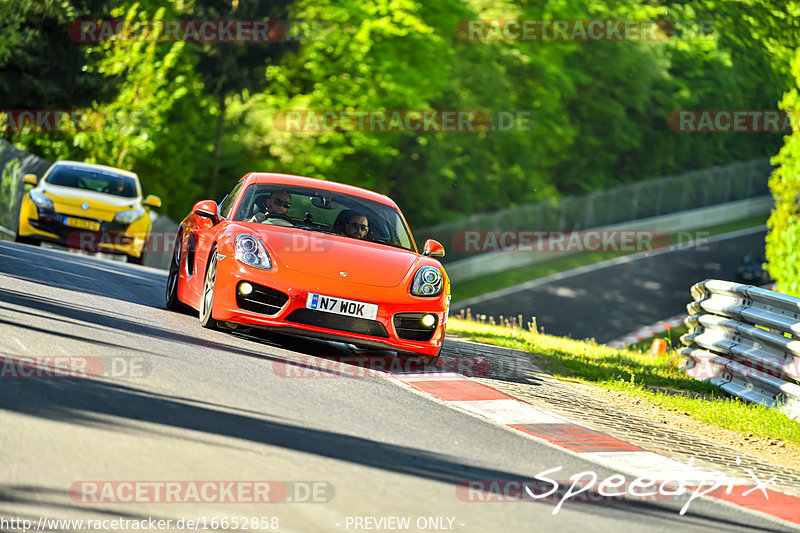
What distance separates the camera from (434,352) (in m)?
9.70

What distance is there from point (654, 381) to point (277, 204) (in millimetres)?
4321

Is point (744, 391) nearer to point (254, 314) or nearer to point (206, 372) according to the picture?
point (254, 314)

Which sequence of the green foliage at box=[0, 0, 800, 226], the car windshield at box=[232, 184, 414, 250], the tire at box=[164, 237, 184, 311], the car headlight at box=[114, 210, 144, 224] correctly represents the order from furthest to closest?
the green foliage at box=[0, 0, 800, 226] < the car headlight at box=[114, 210, 144, 224] < the tire at box=[164, 237, 184, 311] < the car windshield at box=[232, 184, 414, 250]

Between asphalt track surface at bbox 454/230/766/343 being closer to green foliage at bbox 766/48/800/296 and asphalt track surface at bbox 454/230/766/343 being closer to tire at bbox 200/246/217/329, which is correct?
green foliage at bbox 766/48/800/296

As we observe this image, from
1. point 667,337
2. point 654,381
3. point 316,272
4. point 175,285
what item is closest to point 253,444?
point 316,272

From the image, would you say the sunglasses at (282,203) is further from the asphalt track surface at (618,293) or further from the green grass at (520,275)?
the green grass at (520,275)

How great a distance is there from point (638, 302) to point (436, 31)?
13.0 meters

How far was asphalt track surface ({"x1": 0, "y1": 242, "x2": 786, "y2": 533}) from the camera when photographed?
508 cm

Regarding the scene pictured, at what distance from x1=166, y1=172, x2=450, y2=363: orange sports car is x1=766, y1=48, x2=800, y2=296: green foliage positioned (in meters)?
10.2

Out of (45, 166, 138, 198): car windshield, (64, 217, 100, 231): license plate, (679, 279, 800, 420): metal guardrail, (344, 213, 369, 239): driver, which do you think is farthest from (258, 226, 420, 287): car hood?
(45, 166, 138, 198): car windshield

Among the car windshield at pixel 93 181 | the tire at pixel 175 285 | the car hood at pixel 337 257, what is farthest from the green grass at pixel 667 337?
the car hood at pixel 337 257

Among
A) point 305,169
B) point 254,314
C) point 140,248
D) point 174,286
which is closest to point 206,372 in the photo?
point 254,314

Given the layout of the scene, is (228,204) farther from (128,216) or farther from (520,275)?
(520,275)

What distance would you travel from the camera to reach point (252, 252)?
9.38m
